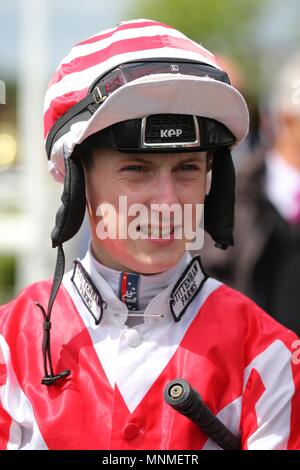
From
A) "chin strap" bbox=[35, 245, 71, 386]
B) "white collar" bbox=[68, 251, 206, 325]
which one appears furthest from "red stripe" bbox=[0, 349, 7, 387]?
"white collar" bbox=[68, 251, 206, 325]

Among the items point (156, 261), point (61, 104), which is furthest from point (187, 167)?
point (61, 104)

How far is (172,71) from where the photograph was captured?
7.04ft

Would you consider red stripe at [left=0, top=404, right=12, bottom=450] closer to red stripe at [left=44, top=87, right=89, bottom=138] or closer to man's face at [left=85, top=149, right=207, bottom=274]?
man's face at [left=85, top=149, right=207, bottom=274]

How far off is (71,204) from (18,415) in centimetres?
55

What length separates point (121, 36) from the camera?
2.29m

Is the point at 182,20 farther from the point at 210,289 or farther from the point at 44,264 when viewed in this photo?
the point at 210,289

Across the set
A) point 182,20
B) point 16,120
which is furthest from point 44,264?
point 182,20

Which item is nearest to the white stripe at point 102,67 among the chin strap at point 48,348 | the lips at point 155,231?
the lips at point 155,231

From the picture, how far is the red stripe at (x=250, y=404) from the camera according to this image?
7.27ft

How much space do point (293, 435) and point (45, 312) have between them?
0.70 meters

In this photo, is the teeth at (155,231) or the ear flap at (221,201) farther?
the ear flap at (221,201)

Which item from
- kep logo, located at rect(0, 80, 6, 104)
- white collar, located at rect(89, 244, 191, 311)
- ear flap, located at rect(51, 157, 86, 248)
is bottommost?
white collar, located at rect(89, 244, 191, 311)

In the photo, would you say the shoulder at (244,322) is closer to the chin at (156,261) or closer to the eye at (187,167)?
the chin at (156,261)

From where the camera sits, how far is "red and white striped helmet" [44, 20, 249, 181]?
83.1 inches
